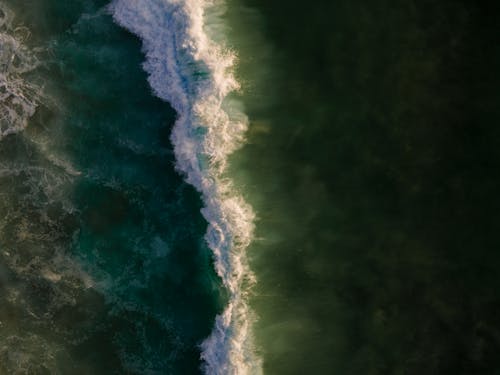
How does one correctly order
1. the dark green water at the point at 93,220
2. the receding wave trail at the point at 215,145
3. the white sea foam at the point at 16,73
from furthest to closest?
1. the white sea foam at the point at 16,73
2. the dark green water at the point at 93,220
3. the receding wave trail at the point at 215,145

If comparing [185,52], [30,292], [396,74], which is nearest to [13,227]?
[30,292]

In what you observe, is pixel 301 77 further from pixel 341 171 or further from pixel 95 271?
pixel 95 271

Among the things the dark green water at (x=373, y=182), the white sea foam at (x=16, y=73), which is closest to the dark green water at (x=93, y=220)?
the white sea foam at (x=16, y=73)

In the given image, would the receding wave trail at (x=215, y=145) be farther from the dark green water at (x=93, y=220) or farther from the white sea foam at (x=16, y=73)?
the white sea foam at (x=16, y=73)

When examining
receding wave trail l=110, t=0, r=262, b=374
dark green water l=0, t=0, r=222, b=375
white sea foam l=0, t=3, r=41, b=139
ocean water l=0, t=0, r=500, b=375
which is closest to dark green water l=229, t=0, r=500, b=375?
ocean water l=0, t=0, r=500, b=375

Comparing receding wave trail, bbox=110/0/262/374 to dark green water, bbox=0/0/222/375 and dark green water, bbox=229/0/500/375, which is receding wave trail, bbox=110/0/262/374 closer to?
dark green water, bbox=229/0/500/375

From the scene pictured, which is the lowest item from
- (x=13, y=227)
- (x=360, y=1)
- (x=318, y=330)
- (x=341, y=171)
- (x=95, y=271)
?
(x=318, y=330)

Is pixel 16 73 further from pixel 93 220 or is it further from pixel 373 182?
pixel 373 182
